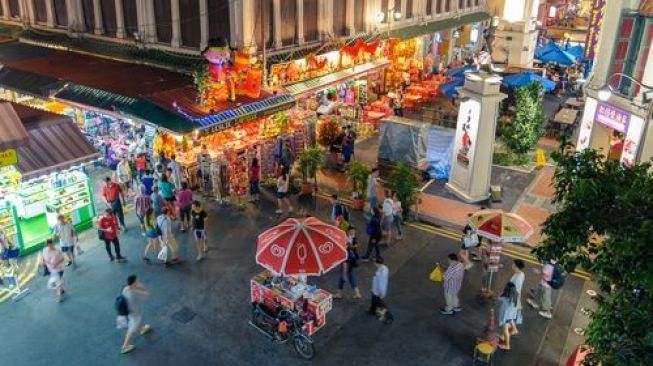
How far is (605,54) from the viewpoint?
66.7 feet

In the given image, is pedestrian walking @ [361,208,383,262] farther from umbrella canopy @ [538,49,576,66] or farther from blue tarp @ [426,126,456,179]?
umbrella canopy @ [538,49,576,66]

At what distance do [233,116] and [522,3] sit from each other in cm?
2728

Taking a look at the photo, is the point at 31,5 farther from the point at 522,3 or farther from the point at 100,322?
the point at 522,3

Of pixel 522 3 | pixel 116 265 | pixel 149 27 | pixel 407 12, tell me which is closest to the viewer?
pixel 116 265

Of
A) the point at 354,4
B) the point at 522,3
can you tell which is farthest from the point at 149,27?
the point at 522,3

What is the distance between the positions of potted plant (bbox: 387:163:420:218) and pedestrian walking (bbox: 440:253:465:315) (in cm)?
474

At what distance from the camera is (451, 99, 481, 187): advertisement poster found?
61.5 feet

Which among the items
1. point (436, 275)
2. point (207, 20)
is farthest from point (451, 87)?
point (436, 275)

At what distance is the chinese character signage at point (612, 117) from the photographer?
18844 millimetres

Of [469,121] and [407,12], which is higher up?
[407,12]

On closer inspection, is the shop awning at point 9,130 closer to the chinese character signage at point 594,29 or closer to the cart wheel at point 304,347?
the cart wheel at point 304,347

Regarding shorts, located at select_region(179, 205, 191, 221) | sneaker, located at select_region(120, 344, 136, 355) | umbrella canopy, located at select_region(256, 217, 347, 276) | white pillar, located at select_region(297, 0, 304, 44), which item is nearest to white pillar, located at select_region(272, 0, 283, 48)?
white pillar, located at select_region(297, 0, 304, 44)

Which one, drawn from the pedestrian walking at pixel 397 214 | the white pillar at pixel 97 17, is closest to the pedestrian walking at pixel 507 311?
the pedestrian walking at pixel 397 214

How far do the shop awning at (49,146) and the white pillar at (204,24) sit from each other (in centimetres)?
770
